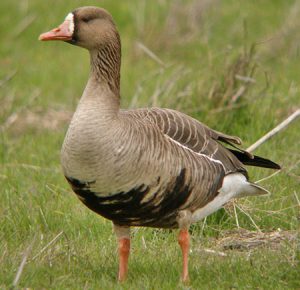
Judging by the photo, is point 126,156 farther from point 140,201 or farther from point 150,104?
point 150,104

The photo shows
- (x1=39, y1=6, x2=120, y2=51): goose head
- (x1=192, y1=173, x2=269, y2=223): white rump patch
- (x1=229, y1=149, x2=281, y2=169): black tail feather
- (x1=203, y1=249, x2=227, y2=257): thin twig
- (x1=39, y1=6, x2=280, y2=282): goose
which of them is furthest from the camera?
(x1=229, y1=149, x2=281, y2=169): black tail feather

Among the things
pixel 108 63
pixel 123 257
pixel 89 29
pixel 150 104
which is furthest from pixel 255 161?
pixel 150 104

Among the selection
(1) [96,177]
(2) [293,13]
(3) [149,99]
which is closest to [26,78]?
(3) [149,99]

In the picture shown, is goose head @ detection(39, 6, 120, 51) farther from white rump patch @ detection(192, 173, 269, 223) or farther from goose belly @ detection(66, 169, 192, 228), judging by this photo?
white rump patch @ detection(192, 173, 269, 223)

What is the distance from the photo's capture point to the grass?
6.12 meters

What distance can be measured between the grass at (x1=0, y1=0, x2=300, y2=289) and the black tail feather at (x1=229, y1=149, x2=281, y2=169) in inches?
15.1

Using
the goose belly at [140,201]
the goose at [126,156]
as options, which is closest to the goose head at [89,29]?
the goose at [126,156]

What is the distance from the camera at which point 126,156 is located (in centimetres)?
568

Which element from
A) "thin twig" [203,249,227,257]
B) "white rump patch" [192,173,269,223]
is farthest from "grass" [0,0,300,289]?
"white rump patch" [192,173,269,223]

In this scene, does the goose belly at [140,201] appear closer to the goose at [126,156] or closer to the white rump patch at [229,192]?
the goose at [126,156]

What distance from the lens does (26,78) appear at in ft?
40.1

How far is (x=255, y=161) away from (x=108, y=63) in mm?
1512

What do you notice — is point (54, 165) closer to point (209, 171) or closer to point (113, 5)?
point (209, 171)

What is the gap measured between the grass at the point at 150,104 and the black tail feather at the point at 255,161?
385 millimetres
